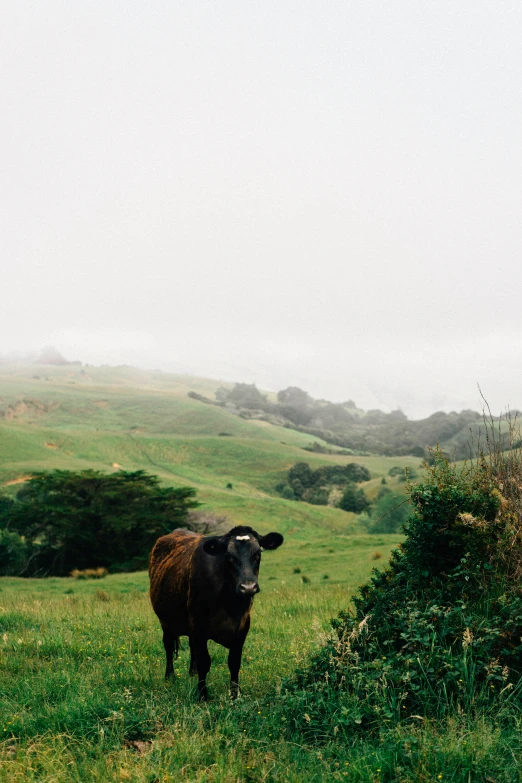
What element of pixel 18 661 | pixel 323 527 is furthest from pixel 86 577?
pixel 323 527

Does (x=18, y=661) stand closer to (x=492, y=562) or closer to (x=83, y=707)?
(x=83, y=707)

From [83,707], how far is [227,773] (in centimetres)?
222

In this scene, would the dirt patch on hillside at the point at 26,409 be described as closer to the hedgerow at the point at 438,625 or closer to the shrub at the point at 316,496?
the shrub at the point at 316,496

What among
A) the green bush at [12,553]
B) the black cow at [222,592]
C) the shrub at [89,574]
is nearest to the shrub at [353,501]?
the green bush at [12,553]

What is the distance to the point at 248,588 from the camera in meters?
7.40

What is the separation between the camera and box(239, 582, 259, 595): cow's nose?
24.2 ft

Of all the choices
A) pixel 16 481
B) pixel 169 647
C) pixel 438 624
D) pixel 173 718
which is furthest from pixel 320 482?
pixel 173 718

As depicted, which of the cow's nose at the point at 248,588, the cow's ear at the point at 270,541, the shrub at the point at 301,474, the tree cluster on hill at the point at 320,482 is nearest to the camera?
the cow's nose at the point at 248,588

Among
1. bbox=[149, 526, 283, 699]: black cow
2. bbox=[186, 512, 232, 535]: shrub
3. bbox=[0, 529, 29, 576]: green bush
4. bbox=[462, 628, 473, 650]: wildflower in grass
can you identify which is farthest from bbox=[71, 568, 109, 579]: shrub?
bbox=[462, 628, 473, 650]: wildflower in grass

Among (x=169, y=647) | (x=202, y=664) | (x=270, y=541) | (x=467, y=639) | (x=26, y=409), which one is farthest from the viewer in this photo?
(x=26, y=409)

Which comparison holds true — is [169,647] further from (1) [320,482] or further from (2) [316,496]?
(1) [320,482]

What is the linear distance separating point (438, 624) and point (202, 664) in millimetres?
3148

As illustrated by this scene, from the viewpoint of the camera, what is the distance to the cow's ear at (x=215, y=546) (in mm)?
8062

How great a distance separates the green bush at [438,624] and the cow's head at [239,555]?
1.32 m
